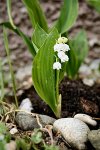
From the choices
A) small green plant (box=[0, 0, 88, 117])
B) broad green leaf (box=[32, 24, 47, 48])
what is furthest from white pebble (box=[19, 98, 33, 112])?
broad green leaf (box=[32, 24, 47, 48])

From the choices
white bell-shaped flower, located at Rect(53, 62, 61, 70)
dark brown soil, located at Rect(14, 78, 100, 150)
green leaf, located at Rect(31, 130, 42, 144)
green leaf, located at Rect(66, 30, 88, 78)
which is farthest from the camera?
green leaf, located at Rect(66, 30, 88, 78)

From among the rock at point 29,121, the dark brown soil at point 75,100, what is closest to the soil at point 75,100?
the dark brown soil at point 75,100

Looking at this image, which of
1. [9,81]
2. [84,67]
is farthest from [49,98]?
[84,67]

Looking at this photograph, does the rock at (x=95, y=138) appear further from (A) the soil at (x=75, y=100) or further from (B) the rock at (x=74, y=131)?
(A) the soil at (x=75, y=100)

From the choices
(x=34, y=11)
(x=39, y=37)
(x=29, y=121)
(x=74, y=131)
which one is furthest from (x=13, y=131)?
(x=34, y=11)

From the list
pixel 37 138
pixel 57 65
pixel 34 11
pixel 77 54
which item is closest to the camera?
pixel 37 138

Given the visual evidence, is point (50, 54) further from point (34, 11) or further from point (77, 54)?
point (77, 54)

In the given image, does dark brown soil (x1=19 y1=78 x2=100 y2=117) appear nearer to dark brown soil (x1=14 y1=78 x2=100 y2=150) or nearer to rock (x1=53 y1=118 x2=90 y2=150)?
dark brown soil (x1=14 y1=78 x2=100 y2=150)
